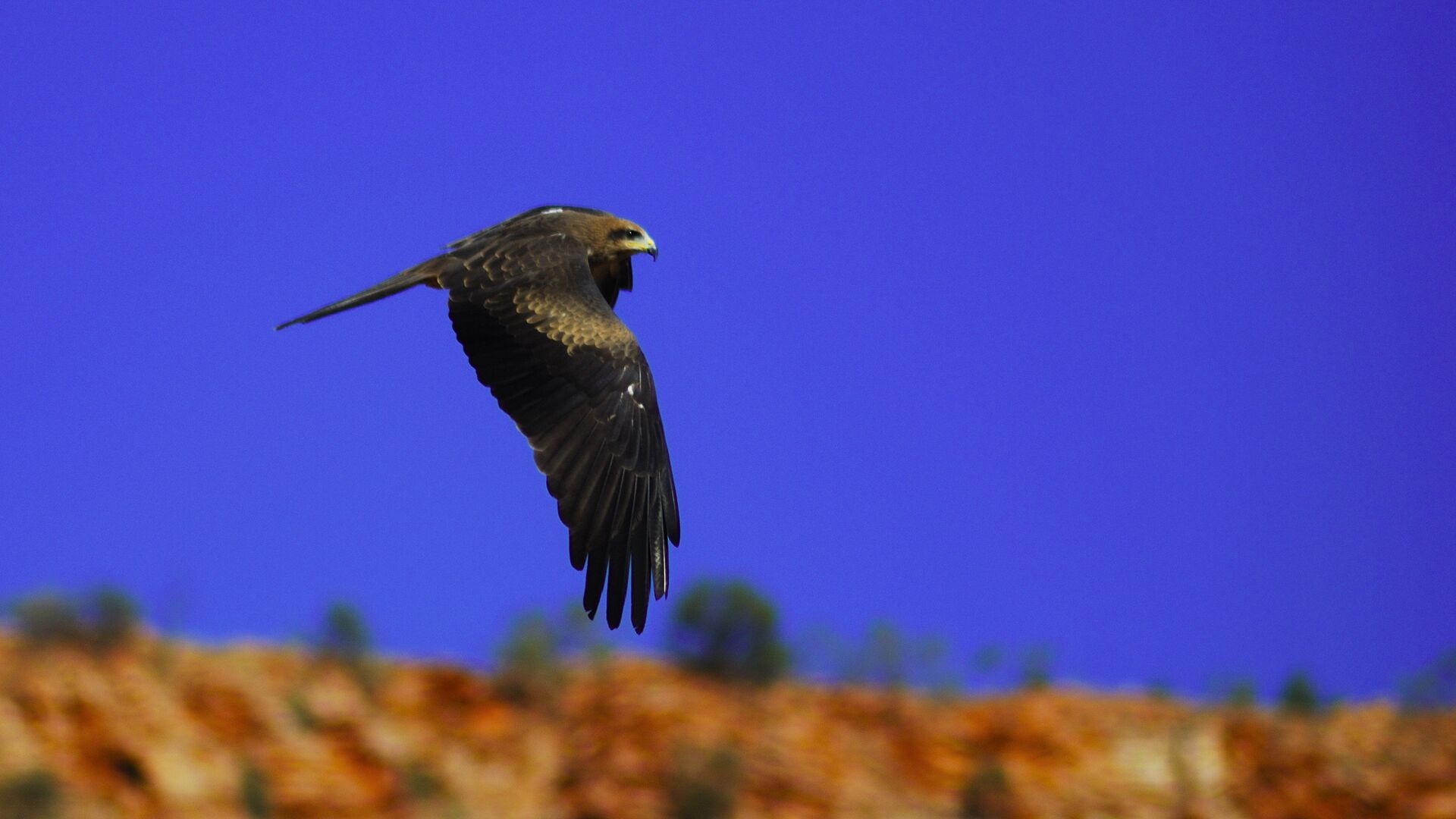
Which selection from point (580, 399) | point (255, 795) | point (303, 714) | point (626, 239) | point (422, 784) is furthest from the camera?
point (303, 714)

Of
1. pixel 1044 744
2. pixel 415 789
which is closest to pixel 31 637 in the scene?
pixel 415 789

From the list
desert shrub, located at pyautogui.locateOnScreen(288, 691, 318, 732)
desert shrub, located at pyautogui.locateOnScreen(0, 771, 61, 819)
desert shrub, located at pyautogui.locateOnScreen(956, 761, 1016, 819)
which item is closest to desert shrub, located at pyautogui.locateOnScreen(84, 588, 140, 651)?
desert shrub, located at pyautogui.locateOnScreen(288, 691, 318, 732)

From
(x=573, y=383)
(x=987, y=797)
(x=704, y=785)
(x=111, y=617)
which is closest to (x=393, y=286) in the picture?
(x=573, y=383)

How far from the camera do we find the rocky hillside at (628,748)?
51.2ft

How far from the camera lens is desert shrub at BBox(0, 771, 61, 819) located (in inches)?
564

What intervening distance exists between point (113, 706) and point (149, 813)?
187 centimetres

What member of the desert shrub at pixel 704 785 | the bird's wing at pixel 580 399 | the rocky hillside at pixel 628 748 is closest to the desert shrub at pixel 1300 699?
the rocky hillside at pixel 628 748

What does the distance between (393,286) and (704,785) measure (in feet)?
24.4

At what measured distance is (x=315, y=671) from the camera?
1886 cm

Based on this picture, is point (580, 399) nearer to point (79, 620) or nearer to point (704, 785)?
point (704, 785)

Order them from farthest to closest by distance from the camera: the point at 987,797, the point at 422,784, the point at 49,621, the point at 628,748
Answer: the point at 49,621, the point at 628,748, the point at 987,797, the point at 422,784

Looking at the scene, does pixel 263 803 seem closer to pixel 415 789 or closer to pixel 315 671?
pixel 415 789

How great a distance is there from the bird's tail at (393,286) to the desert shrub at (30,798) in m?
7.35

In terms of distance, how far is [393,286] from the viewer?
8938 mm
